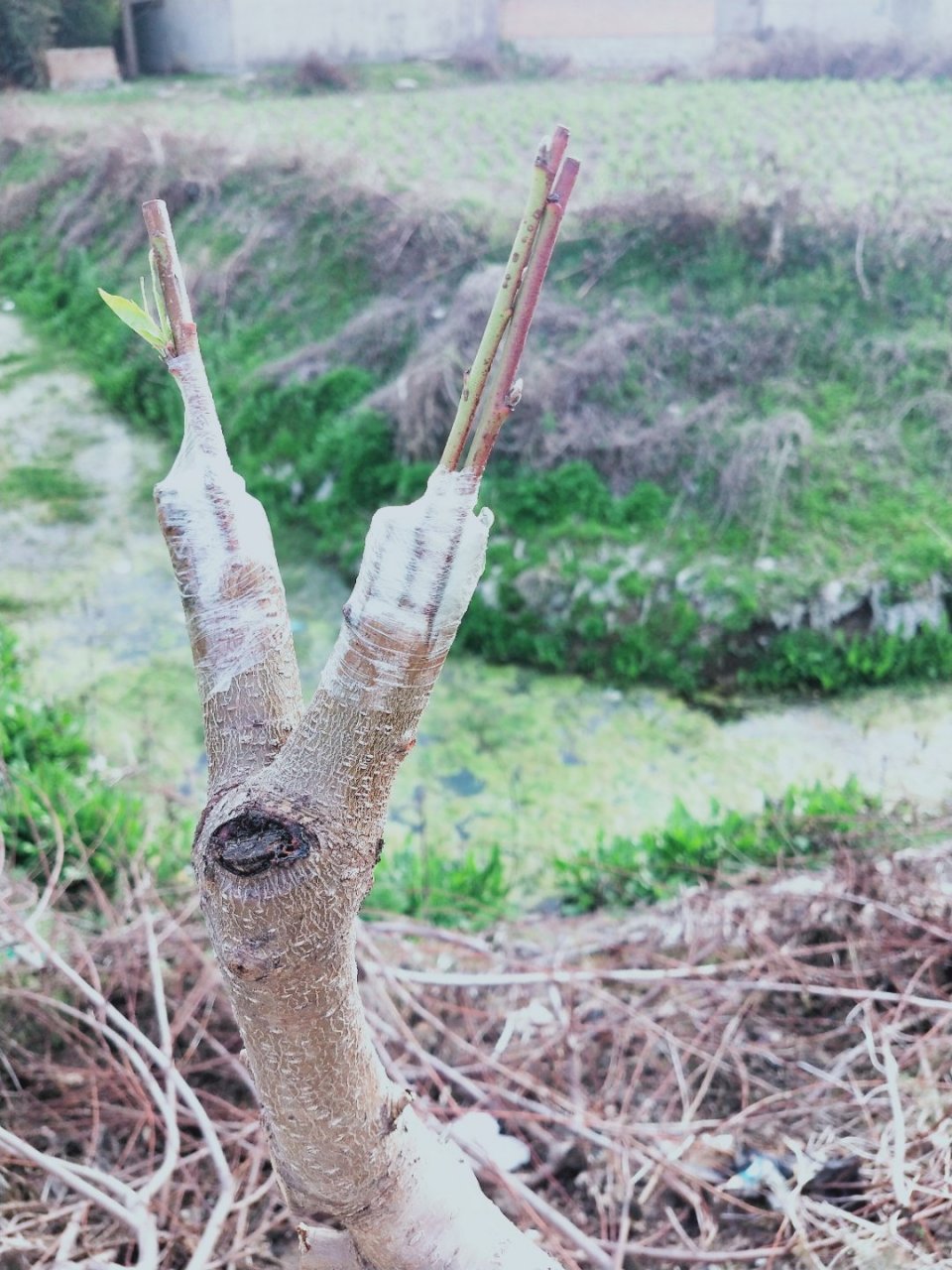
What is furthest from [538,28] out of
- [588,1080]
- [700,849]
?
[588,1080]

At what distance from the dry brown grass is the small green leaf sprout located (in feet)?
2.16

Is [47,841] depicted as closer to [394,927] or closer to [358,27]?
[394,927]

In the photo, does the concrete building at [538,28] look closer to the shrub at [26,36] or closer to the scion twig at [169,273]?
the shrub at [26,36]

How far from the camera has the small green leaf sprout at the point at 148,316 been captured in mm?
459

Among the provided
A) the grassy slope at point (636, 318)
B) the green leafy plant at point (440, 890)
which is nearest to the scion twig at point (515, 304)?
the green leafy plant at point (440, 890)

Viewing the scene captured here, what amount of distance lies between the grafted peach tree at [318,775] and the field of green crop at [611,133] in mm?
3594

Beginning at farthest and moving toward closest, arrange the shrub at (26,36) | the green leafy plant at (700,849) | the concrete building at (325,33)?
the concrete building at (325,33) → the shrub at (26,36) → the green leafy plant at (700,849)

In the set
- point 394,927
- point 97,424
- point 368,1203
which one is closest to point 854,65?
point 97,424

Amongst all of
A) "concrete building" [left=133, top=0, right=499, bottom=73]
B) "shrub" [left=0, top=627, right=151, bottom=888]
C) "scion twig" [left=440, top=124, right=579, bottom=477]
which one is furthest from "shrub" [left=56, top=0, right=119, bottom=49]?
"scion twig" [left=440, top=124, right=579, bottom=477]

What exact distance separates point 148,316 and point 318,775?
238 mm

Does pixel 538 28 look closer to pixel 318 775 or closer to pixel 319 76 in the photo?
pixel 319 76

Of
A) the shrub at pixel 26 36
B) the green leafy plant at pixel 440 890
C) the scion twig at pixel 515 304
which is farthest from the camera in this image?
the shrub at pixel 26 36

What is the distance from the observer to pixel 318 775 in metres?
0.50

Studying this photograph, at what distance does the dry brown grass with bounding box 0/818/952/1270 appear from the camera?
89cm
